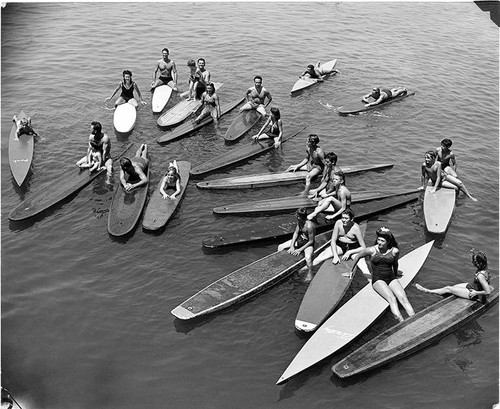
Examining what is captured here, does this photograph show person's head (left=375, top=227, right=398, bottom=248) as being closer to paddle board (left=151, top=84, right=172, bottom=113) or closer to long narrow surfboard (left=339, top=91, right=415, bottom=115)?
long narrow surfboard (left=339, top=91, right=415, bottom=115)

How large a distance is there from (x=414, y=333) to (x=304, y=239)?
12.0ft

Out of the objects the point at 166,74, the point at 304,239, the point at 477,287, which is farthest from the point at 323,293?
the point at 166,74

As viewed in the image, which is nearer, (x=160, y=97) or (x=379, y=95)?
(x=160, y=97)

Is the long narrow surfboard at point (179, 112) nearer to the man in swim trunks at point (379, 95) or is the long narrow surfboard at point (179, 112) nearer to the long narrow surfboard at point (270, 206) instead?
the long narrow surfboard at point (270, 206)

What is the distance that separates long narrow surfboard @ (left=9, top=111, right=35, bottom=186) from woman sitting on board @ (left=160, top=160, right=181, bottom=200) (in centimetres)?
474

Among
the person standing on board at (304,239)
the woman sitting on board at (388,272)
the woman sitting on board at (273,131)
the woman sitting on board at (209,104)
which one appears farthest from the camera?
the woman sitting on board at (209,104)

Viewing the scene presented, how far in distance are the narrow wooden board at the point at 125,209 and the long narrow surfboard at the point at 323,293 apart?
18.1ft

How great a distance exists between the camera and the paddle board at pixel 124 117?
20562mm

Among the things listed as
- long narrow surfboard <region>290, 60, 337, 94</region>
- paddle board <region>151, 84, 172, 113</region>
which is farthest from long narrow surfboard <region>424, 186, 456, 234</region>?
paddle board <region>151, 84, 172, 113</region>

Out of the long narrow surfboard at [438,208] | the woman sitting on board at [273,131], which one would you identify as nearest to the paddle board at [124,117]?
the woman sitting on board at [273,131]

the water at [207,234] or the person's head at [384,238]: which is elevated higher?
the person's head at [384,238]

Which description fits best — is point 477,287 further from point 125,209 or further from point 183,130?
point 183,130

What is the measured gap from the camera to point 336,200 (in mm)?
14812

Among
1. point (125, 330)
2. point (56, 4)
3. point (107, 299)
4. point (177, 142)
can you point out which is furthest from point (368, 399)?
point (56, 4)
